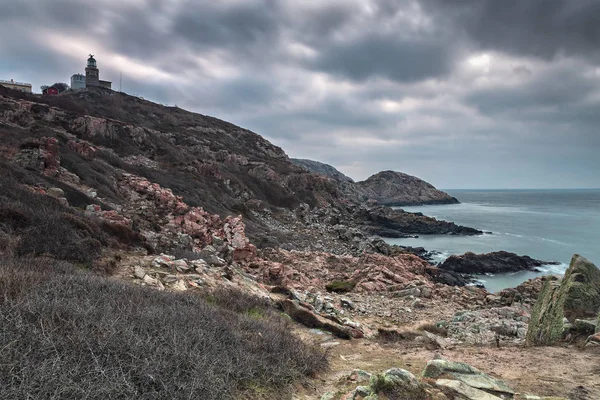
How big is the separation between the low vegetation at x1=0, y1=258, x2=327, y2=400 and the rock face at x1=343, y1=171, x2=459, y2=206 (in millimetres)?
121475

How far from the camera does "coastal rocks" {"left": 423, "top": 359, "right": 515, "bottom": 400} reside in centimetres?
463

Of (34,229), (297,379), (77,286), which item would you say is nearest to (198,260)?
(34,229)

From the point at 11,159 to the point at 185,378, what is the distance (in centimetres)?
2067

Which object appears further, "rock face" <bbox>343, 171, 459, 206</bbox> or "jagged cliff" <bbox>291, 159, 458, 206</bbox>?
"rock face" <bbox>343, 171, 459, 206</bbox>

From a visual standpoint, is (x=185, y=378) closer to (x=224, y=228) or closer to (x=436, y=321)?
(x=436, y=321)

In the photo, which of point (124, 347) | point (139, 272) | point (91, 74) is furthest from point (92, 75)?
point (124, 347)

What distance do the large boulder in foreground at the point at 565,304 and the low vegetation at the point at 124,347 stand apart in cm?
560

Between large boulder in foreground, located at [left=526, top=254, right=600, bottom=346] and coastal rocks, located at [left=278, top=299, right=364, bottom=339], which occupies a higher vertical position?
large boulder in foreground, located at [left=526, top=254, right=600, bottom=346]

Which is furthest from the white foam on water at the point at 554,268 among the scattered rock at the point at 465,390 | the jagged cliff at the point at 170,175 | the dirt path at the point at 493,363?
the scattered rock at the point at 465,390

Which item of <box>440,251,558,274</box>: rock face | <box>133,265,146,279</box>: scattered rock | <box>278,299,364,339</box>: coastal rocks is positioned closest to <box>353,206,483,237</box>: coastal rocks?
<box>440,251,558,274</box>: rock face

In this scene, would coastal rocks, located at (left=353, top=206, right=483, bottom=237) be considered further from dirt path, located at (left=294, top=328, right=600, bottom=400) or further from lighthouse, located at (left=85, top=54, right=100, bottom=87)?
lighthouse, located at (left=85, top=54, right=100, bottom=87)

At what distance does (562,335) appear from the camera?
302 inches

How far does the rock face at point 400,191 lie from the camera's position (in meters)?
129

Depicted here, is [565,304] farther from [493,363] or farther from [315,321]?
[315,321]
